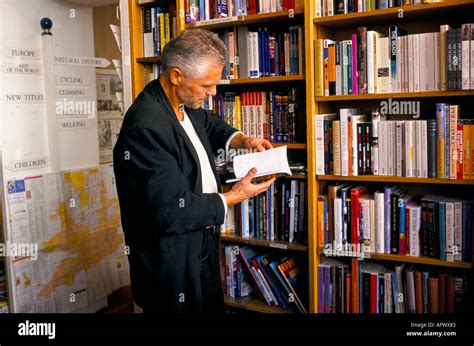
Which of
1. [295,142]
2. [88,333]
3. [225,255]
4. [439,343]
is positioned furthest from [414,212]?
[88,333]

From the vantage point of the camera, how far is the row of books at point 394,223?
6.63 feet

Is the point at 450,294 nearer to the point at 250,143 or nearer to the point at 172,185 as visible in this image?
the point at 250,143

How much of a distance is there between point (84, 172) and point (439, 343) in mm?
2556

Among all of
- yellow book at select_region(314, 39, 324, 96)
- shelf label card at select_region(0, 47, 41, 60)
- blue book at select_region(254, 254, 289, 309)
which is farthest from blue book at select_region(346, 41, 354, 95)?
shelf label card at select_region(0, 47, 41, 60)

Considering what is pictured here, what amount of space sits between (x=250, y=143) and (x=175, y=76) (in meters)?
0.50

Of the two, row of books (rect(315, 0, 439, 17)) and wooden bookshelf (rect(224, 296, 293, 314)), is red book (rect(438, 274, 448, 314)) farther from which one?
row of books (rect(315, 0, 439, 17))

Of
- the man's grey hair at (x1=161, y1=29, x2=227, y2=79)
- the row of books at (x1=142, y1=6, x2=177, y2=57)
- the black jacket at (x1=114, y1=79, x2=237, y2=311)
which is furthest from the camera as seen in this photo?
the row of books at (x1=142, y1=6, x2=177, y2=57)

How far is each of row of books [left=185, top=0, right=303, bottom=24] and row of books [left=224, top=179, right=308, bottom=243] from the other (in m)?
0.83

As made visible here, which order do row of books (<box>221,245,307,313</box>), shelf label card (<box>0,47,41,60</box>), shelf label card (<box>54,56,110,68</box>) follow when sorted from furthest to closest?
shelf label card (<box>54,56,110,68</box>)
shelf label card (<box>0,47,41,60</box>)
row of books (<box>221,245,307,313</box>)

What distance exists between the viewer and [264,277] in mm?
2473

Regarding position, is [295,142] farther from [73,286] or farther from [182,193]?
[73,286]

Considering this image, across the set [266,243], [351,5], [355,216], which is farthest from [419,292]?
[351,5]

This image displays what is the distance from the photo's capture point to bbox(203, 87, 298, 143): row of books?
93.4 inches

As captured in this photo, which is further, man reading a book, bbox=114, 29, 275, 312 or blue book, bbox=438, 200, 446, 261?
blue book, bbox=438, 200, 446, 261
